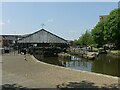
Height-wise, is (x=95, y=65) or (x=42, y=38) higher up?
(x=42, y=38)

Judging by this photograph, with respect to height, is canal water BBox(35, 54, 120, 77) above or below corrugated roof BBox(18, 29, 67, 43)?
below

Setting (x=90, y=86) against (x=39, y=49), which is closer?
(x=90, y=86)

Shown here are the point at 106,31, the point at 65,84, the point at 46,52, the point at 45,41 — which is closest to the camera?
the point at 65,84

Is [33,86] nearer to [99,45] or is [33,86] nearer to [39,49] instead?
[39,49]

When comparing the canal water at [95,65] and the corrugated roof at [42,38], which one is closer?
the canal water at [95,65]

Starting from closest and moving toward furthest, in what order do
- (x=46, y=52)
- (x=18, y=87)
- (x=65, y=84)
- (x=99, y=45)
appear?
1. (x=18, y=87)
2. (x=65, y=84)
3. (x=46, y=52)
4. (x=99, y=45)

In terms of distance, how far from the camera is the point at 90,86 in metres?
12.9

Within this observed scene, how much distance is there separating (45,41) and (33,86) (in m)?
48.4

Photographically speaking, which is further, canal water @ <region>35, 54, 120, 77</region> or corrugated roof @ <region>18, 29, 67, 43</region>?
corrugated roof @ <region>18, 29, 67, 43</region>

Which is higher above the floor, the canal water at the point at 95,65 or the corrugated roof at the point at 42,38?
the corrugated roof at the point at 42,38

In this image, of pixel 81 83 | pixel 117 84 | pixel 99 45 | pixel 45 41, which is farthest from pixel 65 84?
pixel 99 45

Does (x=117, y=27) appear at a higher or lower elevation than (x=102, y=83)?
higher

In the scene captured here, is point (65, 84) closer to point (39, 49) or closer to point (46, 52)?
point (46, 52)

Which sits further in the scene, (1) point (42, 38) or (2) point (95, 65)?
(1) point (42, 38)
